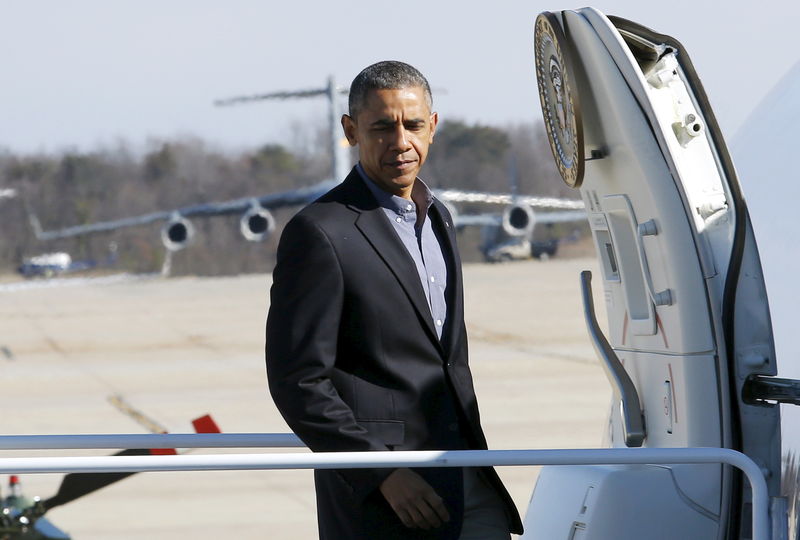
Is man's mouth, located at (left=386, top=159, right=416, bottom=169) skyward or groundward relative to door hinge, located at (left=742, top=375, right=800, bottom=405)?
skyward

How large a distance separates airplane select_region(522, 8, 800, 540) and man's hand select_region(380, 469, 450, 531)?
0.49 m

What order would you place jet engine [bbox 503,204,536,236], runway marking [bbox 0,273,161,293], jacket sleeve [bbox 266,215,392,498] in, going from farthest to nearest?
jet engine [bbox 503,204,536,236] < runway marking [bbox 0,273,161,293] < jacket sleeve [bbox 266,215,392,498]

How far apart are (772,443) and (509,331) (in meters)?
24.0

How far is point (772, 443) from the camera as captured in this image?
7.10 ft

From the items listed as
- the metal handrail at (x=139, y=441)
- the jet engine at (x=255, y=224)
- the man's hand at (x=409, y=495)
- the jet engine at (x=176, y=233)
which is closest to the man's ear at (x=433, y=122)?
the man's hand at (x=409, y=495)

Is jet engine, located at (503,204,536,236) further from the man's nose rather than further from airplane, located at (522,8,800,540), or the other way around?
the man's nose

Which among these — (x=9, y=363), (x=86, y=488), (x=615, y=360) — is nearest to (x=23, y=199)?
(x=9, y=363)

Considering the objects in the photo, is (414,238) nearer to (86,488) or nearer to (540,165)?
(86,488)

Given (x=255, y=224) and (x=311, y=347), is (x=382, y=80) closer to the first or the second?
(x=311, y=347)

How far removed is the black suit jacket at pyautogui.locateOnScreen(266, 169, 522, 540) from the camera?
2.04 m

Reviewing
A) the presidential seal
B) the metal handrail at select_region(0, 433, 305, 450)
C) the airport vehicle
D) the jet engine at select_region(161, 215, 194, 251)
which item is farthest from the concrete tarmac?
the presidential seal

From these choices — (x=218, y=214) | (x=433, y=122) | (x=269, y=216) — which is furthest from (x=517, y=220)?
(x=433, y=122)

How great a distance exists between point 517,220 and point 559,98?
3532 cm

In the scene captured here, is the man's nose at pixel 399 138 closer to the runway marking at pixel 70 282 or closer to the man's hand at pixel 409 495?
the man's hand at pixel 409 495
